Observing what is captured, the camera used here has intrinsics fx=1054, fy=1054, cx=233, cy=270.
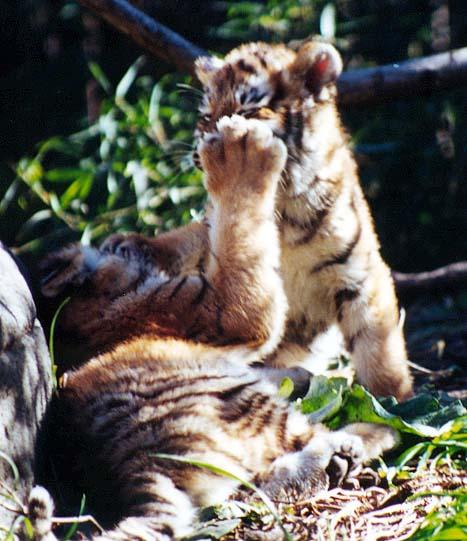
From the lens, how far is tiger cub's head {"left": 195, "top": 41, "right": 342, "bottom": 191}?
159 inches

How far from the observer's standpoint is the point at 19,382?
275 centimetres

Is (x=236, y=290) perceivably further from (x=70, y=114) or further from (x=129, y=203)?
(x=70, y=114)

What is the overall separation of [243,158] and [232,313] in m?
0.56

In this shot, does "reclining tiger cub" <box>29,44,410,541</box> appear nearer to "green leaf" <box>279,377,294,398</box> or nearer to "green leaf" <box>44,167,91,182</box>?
"green leaf" <box>279,377,294,398</box>

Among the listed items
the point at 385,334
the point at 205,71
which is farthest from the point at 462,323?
the point at 205,71

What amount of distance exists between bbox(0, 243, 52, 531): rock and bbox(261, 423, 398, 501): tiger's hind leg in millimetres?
647

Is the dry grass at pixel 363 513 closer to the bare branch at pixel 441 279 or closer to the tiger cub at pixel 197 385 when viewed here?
the tiger cub at pixel 197 385

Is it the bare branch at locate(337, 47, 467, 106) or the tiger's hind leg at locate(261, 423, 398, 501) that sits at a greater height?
the bare branch at locate(337, 47, 467, 106)

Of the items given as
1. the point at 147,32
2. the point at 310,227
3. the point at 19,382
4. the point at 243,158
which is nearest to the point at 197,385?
the point at 19,382

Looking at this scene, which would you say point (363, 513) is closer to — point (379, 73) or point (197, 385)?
point (197, 385)

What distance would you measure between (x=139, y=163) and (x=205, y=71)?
2.41m

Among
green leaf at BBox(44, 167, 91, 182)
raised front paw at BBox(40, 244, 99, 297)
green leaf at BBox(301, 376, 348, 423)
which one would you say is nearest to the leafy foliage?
green leaf at BBox(44, 167, 91, 182)

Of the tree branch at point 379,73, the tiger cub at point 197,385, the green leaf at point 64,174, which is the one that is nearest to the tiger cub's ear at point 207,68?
the tiger cub at point 197,385

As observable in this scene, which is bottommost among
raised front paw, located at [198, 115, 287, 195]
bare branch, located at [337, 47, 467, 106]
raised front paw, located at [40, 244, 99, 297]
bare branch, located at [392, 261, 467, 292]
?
bare branch, located at [392, 261, 467, 292]
